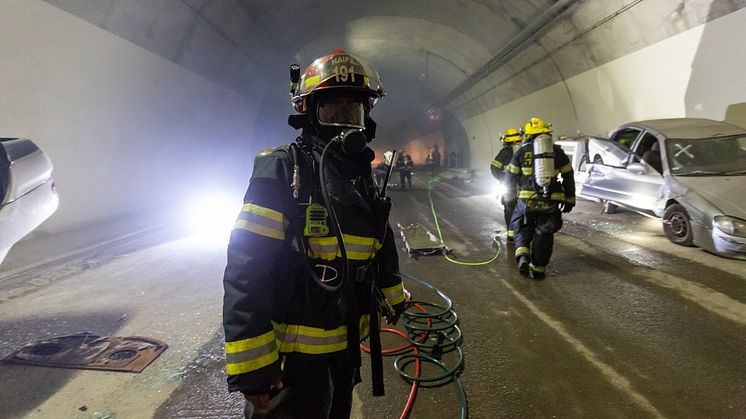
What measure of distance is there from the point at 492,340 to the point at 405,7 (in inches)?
558

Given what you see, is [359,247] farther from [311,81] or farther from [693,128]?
[693,128]

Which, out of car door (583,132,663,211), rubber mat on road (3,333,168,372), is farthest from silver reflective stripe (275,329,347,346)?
car door (583,132,663,211)

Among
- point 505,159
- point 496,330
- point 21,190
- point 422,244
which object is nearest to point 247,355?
point 496,330

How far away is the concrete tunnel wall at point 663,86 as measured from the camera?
769 centimetres

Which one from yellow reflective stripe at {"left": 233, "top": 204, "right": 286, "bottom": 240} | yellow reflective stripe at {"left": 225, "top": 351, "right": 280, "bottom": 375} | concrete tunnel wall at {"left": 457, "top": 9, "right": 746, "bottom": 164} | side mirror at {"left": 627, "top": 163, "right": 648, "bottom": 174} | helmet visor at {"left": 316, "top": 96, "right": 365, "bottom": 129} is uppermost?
concrete tunnel wall at {"left": 457, "top": 9, "right": 746, "bottom": 164}

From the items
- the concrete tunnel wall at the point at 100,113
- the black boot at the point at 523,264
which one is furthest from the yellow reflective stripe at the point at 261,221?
the concrete tunnel wall at the point at 100,113

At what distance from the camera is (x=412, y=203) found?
11852mm

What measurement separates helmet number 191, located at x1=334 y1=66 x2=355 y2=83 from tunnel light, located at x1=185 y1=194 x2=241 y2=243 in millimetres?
6507

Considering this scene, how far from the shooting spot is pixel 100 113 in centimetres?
791

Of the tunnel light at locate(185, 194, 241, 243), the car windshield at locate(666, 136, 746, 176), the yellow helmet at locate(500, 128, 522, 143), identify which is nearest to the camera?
the car windshield at locate(666, 136, 746, 176)

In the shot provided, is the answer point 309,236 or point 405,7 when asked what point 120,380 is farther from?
point 405,7

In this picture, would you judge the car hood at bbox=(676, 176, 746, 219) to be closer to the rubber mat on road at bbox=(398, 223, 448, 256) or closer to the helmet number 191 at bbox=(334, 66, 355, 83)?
the rubber mat on road at bbox=(398, 223, 448, 256)

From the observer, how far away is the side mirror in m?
7.13

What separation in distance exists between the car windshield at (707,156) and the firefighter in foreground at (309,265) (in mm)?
7042
